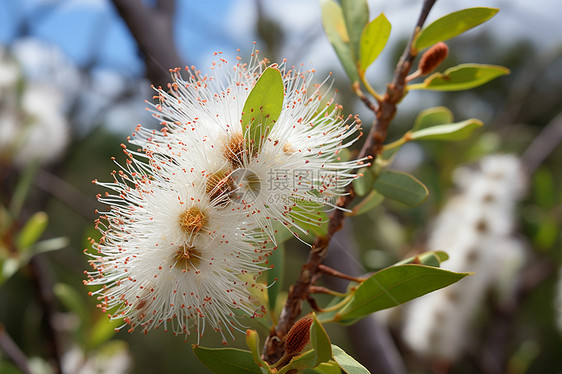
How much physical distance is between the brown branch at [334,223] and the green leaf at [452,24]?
0.02 metres

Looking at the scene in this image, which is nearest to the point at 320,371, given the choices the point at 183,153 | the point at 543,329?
the point at 183,153

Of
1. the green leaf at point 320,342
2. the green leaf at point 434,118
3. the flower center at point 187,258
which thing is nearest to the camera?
the green leaf at point 320,342

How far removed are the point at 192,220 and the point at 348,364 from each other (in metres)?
0.20

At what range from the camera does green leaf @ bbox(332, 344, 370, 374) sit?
42 centimetres

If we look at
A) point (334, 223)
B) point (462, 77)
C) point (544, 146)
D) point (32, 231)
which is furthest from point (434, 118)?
point (544, 146)

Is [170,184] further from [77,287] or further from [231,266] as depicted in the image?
[77,287]

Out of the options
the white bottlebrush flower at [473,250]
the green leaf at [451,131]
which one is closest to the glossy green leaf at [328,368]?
the green leaf at [451,131]

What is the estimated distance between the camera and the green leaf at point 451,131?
57cm

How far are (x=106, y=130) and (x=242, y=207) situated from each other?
1653 mm

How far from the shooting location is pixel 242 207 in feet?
1.52

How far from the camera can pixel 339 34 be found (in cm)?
62

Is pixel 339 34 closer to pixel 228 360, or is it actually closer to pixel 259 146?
pixel 259 146

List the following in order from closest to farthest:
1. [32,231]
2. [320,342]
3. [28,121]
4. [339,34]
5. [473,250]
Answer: [320,342] < [339,34] < [32,231] < [473,250] < [28,121]

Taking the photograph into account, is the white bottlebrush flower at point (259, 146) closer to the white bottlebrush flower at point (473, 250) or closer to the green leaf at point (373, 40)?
the green leaf at point (373, 40)
